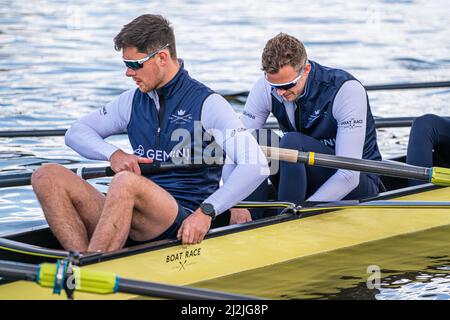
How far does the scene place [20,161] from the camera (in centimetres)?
984

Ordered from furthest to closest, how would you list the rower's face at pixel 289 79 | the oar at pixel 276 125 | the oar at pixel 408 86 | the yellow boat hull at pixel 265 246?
the oar at pixel 408 86
the oar at pixel 276 125
the rower's face at pixel 289 79
the yellow boat hull at pixel 265 246

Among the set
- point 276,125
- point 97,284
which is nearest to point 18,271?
point 97,284

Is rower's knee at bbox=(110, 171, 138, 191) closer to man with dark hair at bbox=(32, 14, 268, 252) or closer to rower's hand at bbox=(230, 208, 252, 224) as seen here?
man with dark hair at bbox=(32, 14, 268, 252)

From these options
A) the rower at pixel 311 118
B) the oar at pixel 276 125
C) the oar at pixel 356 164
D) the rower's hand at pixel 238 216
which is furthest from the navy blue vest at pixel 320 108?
the oar at pixel 276 125

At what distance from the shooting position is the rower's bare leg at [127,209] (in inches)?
204

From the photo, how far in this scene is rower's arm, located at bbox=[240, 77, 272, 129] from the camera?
6.54m

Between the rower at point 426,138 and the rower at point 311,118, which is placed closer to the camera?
the rower at point 311,118

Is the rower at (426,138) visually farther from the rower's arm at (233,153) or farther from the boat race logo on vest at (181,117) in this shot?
the boat race logo on vest at (181,117)

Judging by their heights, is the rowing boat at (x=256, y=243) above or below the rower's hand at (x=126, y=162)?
below

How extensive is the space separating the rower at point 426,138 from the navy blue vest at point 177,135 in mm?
1737

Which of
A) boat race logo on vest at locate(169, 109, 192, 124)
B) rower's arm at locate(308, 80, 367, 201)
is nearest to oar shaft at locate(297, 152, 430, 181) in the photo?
rower's arm at locate(308, 80, 367, 201)

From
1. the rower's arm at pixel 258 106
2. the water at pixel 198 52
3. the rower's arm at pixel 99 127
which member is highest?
the water at pixel 198 52

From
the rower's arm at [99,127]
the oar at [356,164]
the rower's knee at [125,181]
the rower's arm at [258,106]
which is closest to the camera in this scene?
the rower's knee at [125,181]
